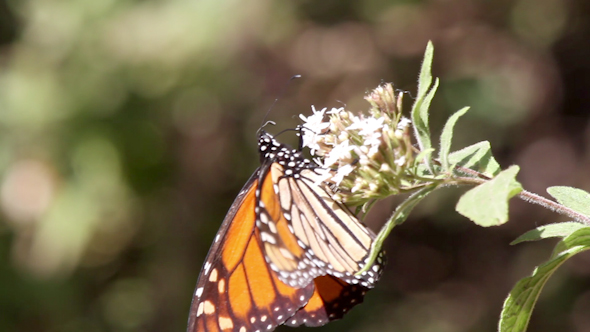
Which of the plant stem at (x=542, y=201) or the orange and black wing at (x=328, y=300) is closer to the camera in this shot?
the plant stem at (x=542, y=201)

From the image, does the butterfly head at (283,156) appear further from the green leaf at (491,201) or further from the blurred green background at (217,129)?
the blurred green background at (217,129)

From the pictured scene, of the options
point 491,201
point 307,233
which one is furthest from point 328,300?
point 491,201

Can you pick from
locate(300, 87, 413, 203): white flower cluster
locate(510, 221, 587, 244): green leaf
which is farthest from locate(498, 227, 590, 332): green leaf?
locate(300, 87, 413, 203): white flower cluster

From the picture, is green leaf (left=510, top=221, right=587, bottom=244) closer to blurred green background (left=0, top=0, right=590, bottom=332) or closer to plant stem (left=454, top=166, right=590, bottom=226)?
plant stem (left=454, top=166, right=590, bottom=226)

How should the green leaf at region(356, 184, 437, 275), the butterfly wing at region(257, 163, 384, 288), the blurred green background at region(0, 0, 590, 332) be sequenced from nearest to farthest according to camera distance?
the green leaf at region(356, 184, 437, 275), the butterfly wing at region(257, 163, 384, 288), the blurred green background at region(0, 0, 590, 332)

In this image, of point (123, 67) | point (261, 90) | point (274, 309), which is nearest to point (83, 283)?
point (123, 67)

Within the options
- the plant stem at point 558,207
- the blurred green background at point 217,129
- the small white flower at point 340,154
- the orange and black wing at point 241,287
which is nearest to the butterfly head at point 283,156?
the orange and black wing at point 241,287

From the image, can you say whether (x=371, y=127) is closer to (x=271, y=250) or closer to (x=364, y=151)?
(x=364, y=151)
